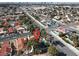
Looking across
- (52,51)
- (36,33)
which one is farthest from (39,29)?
(52,51)

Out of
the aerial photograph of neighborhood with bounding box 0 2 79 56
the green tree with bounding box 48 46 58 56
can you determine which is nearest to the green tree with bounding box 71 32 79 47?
the aerial photograph of neighborhood with bounding box 0 2 79 56

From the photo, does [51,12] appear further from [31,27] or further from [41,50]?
[41,50]

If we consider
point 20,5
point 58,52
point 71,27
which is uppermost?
point 20,5

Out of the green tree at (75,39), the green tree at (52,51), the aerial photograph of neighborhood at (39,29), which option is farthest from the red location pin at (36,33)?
the green tree at (75,39)

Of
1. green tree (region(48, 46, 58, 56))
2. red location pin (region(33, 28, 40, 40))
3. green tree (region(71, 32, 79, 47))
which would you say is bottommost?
green tree (region(48, 46, 58, 56))

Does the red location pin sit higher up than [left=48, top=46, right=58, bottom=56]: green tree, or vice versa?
the red location pin

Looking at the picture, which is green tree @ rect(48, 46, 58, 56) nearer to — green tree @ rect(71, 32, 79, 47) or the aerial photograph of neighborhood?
the aerial photograph of neighborhood

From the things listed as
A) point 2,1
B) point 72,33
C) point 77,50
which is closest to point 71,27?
point 72,33

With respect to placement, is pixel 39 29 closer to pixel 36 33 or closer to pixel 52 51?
pixel 36 33

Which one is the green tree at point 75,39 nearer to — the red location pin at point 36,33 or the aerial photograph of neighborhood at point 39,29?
the aerial photograph of neighborhood at point 39,29
